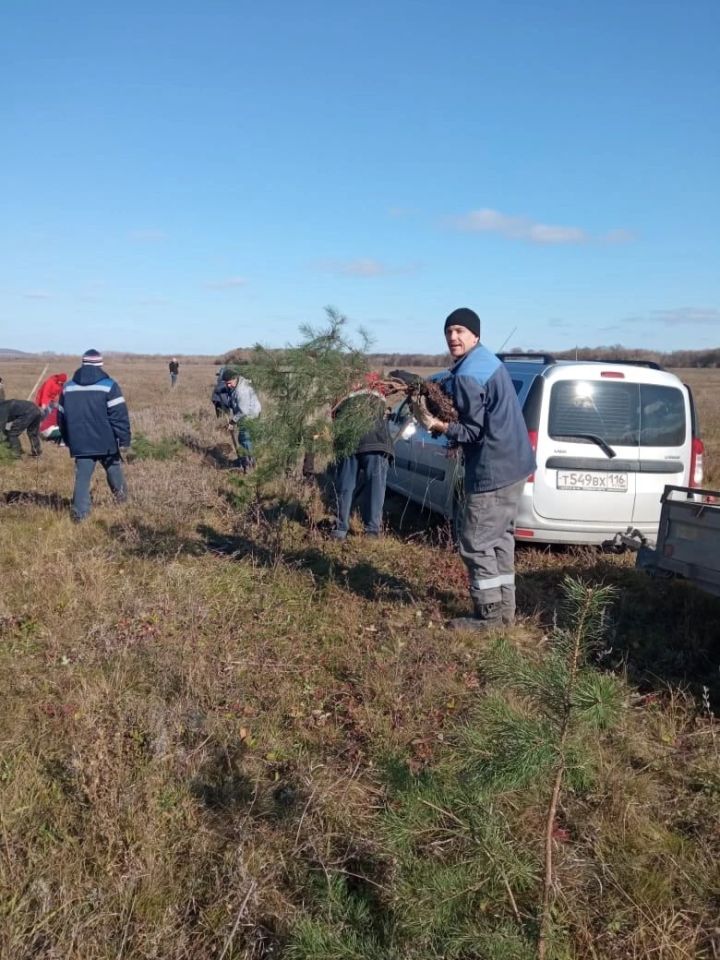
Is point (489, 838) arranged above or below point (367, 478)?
below

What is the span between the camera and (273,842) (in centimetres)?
294

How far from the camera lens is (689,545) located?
4.34 meters

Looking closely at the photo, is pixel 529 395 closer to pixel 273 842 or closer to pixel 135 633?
pixel 135 633

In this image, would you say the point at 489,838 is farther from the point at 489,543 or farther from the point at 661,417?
the point at 661,417

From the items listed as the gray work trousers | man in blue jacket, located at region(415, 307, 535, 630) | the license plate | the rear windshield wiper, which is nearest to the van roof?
the rear windshield wiper

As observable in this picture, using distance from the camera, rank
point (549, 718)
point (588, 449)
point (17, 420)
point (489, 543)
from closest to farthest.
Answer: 1. point (549, 718)
2. point (489, 543)
3. point (588, 449)
4. point (17, 420)

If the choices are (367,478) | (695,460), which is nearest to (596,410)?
(695,460)

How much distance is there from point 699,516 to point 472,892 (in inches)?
113

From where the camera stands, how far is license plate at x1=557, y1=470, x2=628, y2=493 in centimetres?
609

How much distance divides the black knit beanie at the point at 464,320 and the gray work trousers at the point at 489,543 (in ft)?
3.43

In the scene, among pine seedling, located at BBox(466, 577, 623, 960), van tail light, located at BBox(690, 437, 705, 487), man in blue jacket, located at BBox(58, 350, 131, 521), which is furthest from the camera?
man in blue jacket, located at BBox(58, 350, 131, 521)

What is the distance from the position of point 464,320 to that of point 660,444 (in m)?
2.58

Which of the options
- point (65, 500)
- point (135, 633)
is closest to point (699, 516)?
point (135, 633)

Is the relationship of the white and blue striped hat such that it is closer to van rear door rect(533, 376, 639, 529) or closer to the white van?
the white van
